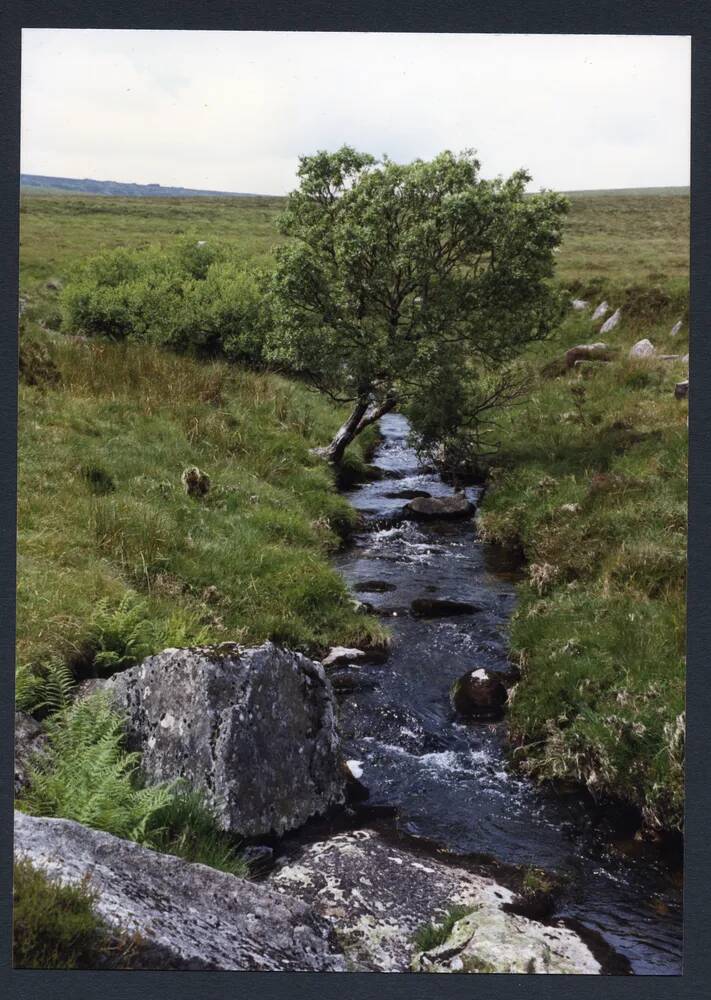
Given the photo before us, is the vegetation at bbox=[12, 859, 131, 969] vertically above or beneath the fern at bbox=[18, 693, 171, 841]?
beneath

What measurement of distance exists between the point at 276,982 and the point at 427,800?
7.21ft

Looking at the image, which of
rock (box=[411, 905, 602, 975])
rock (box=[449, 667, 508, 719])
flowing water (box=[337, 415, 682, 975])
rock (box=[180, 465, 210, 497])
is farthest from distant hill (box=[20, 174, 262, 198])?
rock (box=[411, 905, 602, 975])

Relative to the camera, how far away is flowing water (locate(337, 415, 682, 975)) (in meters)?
6.26

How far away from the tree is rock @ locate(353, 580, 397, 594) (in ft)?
14.6

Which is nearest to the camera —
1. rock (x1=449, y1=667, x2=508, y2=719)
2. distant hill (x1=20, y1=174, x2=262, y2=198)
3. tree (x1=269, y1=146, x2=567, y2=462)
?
distant hill (x1=20, y1=174, x2=262, y2=198)

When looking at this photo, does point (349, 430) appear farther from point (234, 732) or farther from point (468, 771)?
point (234, 732)

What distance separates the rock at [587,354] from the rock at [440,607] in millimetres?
11691

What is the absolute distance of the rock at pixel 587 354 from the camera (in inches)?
838

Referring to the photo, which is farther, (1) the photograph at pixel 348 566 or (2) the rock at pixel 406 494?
(2) the rock at pixel 406 494

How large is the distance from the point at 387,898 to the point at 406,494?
36.8 feet

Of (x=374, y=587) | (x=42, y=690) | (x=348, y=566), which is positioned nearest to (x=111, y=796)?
(x=42, y=690)

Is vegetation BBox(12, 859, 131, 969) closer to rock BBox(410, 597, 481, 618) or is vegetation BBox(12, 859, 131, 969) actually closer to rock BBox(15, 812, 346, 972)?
rock BBox(15, 812, 346, 972)

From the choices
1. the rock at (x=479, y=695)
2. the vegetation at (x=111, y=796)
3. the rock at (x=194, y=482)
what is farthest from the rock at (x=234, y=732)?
the rock at (x=194, y=482)

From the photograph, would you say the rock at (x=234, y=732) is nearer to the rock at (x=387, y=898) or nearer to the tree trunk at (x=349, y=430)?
the rock at (x=387, y=898)
